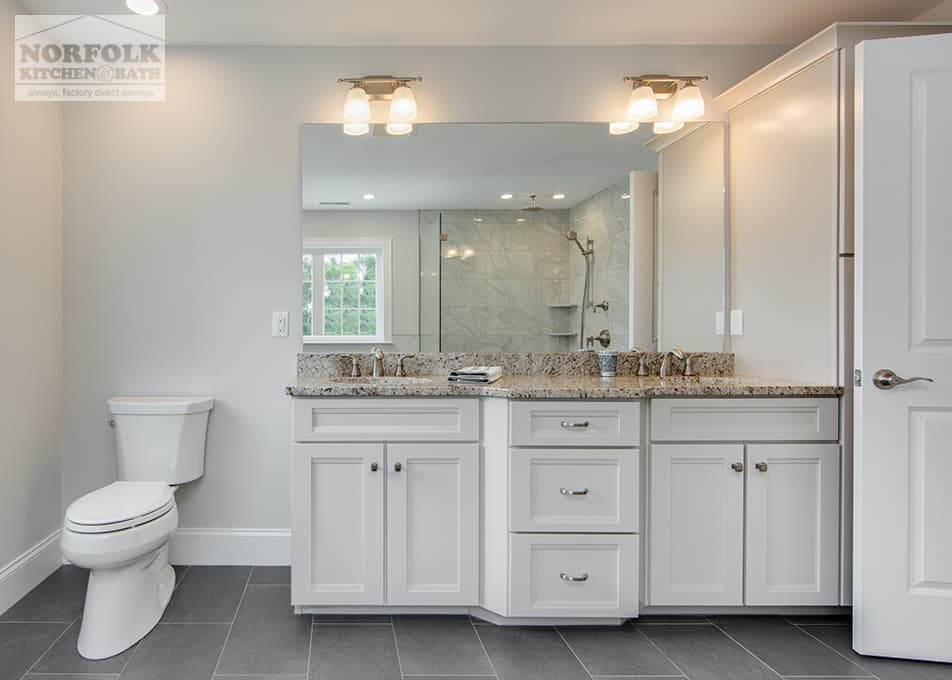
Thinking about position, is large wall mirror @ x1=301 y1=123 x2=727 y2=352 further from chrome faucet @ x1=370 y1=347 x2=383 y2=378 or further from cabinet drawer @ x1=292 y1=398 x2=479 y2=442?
cabinet drawer @ x1=292 y1=398 x2=479 y2=442

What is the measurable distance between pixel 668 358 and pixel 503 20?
5.34 ft

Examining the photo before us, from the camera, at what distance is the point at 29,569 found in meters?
2.20

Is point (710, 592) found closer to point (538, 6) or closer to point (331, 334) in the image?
point (331, 334)

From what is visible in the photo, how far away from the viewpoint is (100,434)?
8.07 feet

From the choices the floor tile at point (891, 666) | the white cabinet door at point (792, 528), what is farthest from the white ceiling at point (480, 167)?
the floor tile at point (891, 666)

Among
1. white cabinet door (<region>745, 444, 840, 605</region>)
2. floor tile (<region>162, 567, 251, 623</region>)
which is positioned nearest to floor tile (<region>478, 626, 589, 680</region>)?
white cabinet door (<region>745, 444, 840, 605</region>)

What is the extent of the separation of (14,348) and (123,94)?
3.92ft

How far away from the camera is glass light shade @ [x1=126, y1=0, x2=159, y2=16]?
6.75ft

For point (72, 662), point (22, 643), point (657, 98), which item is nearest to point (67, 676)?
point (72, 662)

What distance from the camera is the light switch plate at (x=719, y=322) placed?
2.49 m

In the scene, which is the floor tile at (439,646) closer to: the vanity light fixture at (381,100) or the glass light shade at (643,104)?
the vanity light fixture at (381,100)

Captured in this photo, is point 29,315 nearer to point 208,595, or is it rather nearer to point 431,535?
point 208,595

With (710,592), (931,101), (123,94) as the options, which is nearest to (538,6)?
(931,101)

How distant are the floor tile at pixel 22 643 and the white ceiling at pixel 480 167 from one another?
6.15ft
